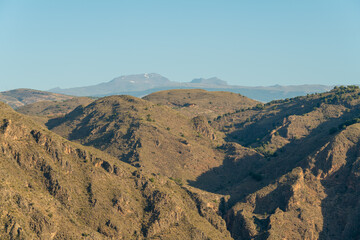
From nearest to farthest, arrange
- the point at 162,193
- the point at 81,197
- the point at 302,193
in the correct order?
the point at 81,197 < the point at 162,193 < the point at 302,193

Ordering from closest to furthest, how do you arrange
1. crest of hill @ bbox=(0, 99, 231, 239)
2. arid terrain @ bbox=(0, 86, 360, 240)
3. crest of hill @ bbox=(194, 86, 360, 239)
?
1. crest of hill @ bbox=(0, 99, 231, 239)
2. arid terrain @ bbox=(0, 86, 360, 240)
3. crest of hill @ bbox=(194, 86, 360, 239)

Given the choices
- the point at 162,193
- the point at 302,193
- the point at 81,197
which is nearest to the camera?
the point at 81,197

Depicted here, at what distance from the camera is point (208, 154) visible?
19850 cm

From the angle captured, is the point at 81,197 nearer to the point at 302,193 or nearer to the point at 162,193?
the point at 162,193

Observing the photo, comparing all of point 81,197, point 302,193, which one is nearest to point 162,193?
point 81,197

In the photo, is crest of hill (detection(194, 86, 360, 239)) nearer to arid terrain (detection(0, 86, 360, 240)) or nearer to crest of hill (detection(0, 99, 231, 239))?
arid terrain (detection(0, 86, 360, 240))

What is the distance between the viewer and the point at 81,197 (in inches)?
4609

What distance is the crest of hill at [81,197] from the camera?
101 m

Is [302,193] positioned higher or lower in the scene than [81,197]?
lower

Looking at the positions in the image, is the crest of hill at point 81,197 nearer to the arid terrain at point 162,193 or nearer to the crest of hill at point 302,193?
the arid terrain at point 162,193

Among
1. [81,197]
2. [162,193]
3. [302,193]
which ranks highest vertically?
[81,197]

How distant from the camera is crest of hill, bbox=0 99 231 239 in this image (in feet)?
333

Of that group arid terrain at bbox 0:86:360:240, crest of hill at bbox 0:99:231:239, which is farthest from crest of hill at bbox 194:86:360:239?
crest of hill at bbox 0:99:231:239

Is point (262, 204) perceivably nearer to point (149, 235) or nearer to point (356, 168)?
point (356, 168)
